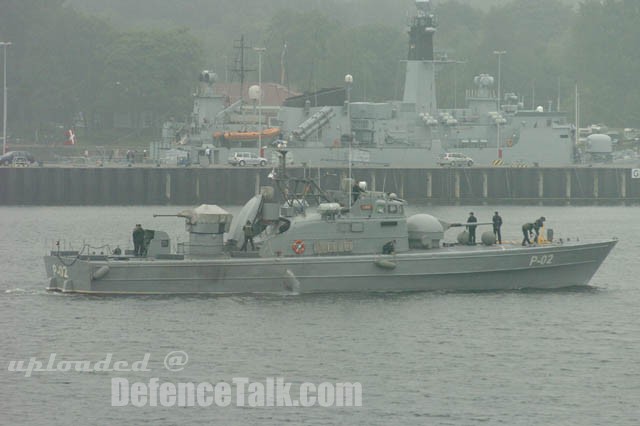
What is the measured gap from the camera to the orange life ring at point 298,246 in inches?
1786

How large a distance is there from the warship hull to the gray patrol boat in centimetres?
3

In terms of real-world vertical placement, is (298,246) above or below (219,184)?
below

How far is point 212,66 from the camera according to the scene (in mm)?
169375

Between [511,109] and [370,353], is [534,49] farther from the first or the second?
[370,353]

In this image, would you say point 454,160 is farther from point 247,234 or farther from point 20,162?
point 247,234

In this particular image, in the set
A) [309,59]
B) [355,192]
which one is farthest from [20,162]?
[309,59]

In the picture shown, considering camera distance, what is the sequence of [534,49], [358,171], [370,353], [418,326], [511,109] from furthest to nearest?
[534,49] → [511,109] → [358,171] → [418,326] → [370,353]

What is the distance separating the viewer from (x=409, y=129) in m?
97.7

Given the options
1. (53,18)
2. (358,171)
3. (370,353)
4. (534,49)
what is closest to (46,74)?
(53,18)

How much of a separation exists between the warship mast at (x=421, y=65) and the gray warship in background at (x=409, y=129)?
70 millimetres

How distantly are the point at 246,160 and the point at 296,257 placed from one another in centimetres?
4810

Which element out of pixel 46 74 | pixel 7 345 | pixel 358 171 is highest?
pixel 46 74

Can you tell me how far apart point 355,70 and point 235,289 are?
315 feet

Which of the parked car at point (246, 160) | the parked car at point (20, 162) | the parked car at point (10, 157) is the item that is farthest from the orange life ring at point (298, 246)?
the parked car at point (10, 157)
